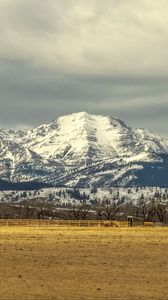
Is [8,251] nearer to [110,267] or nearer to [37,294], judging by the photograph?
[110,267]

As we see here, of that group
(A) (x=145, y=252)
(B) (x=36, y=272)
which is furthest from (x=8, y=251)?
(B) (x=36, y=272)

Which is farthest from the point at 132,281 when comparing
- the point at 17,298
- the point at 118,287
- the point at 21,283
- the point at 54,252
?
the point at 54,252

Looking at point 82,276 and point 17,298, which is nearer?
point 17,298

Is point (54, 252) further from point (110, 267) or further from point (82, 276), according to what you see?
point (82, 276)

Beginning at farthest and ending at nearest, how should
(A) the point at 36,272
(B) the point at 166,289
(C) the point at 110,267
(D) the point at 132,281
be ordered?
(C) the point at 110,267
(A) the point at 36,272
(D) the point at 132,281
(B) the point at 166,289

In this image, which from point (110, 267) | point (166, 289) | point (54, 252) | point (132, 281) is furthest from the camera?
point (54, 252)

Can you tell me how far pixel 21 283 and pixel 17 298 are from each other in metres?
4.38

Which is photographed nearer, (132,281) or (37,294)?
(37,294)

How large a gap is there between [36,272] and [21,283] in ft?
13.8

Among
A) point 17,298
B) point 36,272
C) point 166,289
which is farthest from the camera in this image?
point 36,272

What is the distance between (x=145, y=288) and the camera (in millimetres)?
29578

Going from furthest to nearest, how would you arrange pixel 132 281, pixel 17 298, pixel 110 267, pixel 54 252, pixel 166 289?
pixel 54 252 < pixel 110 267 < pixel 132 281 < pixel 166 289 < pixel 17 298

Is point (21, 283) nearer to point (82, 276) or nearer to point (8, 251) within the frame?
point (82, 276)

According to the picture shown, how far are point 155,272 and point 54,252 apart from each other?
1327 cm
